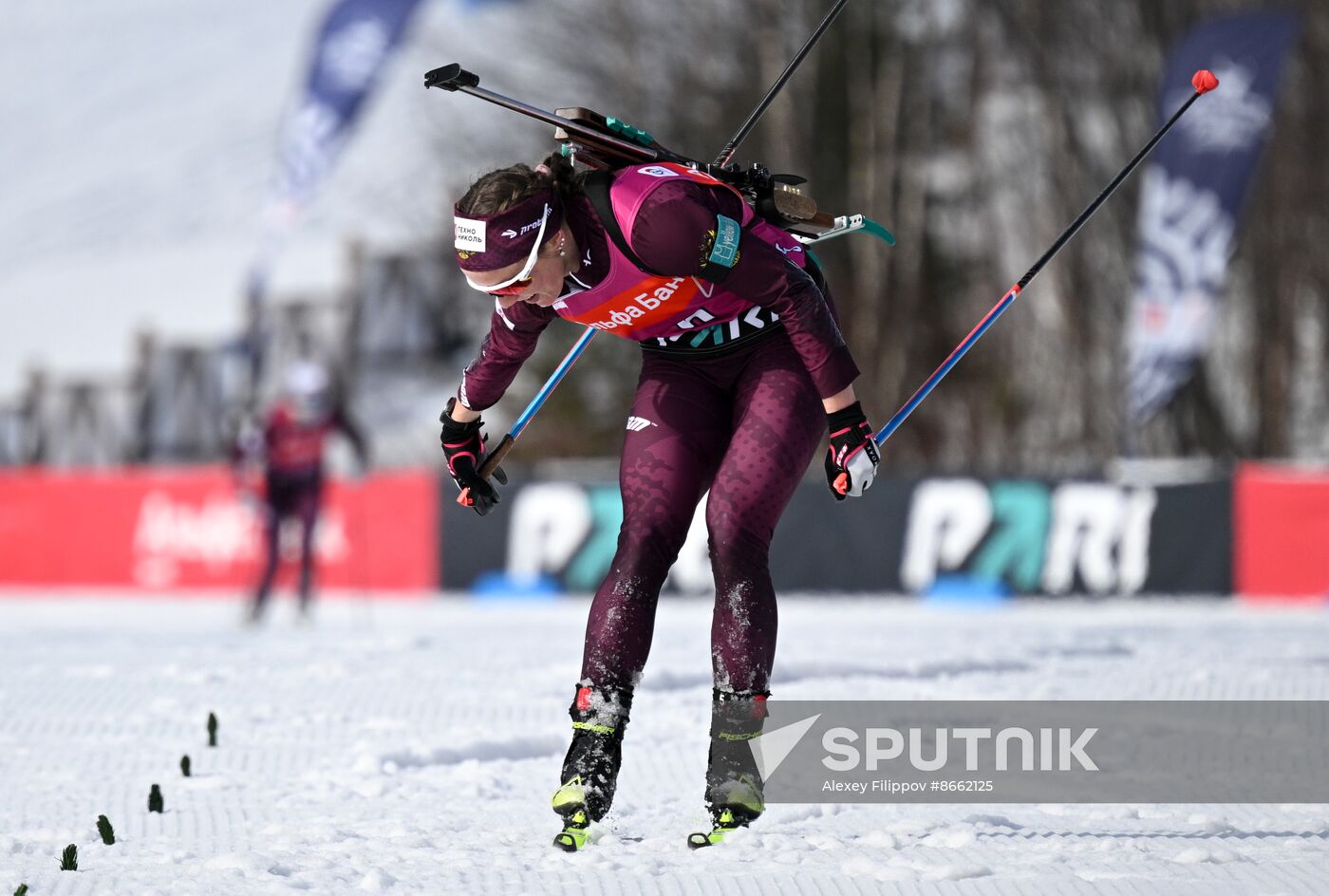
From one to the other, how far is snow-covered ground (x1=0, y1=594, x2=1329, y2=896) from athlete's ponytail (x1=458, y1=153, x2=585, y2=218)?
142 cm

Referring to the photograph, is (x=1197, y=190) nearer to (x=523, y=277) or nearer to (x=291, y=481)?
(x=291, y=481)

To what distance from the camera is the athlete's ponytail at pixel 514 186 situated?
353 cm

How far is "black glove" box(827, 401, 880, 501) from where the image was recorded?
3688 mm

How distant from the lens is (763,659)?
3.65m

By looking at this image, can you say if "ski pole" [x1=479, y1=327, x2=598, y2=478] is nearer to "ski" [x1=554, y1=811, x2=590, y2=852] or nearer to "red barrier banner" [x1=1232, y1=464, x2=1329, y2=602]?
"ski" [x1=554, y1=811, x2=590, y2=852]

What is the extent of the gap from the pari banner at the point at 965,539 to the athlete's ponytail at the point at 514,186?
8431 millimetres

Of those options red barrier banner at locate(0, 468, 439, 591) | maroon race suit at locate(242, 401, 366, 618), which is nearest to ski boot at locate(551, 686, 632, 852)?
maroon race suit at locate(242, 401, 366, 618)

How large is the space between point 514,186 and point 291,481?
7.74 meters

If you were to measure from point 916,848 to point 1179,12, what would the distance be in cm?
1793

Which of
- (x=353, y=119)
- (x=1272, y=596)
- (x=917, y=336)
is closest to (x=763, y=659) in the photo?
(x=1272, y=596)

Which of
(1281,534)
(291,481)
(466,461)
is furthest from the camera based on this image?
(1281,534)

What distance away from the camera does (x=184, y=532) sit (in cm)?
1548

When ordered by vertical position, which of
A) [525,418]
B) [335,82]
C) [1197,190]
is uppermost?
[335,82]

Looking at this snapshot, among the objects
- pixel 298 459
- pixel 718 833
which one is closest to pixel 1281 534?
pixel 298 459
